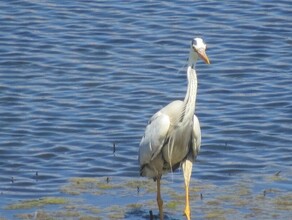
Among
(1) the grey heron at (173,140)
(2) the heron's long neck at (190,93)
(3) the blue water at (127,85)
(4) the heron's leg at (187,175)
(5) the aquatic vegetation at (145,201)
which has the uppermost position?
(2) the heron's long neck at (190,93)

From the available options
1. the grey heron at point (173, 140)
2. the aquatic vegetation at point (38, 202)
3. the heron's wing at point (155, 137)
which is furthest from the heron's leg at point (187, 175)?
the aquatic vegetation at point (38, 202)

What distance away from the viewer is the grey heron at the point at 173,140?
33.9ft

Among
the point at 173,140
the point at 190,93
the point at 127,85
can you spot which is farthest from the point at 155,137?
the point at 127,85

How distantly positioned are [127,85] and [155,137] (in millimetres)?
4402

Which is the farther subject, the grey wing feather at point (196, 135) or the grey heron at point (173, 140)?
the grey wing feather at point (196, 135)

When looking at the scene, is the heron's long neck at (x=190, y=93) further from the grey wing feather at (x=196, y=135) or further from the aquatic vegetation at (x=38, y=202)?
the aquatic vegetation at (x=38, y=202)

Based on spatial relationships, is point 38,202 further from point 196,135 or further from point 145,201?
point 196,135

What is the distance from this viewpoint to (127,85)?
48.8ft

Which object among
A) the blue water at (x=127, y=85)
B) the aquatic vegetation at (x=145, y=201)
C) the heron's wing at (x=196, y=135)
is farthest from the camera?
the blue water at (x=127, y=85)

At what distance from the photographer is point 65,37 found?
→ 16.8 meters

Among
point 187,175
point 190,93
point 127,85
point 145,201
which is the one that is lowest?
point 127,85

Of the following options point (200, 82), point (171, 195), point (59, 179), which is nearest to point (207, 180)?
point (171, 195)

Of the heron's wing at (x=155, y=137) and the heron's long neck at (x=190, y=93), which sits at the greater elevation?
the heron's long neck at (x=190, y=93)

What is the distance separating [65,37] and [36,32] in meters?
0.54
